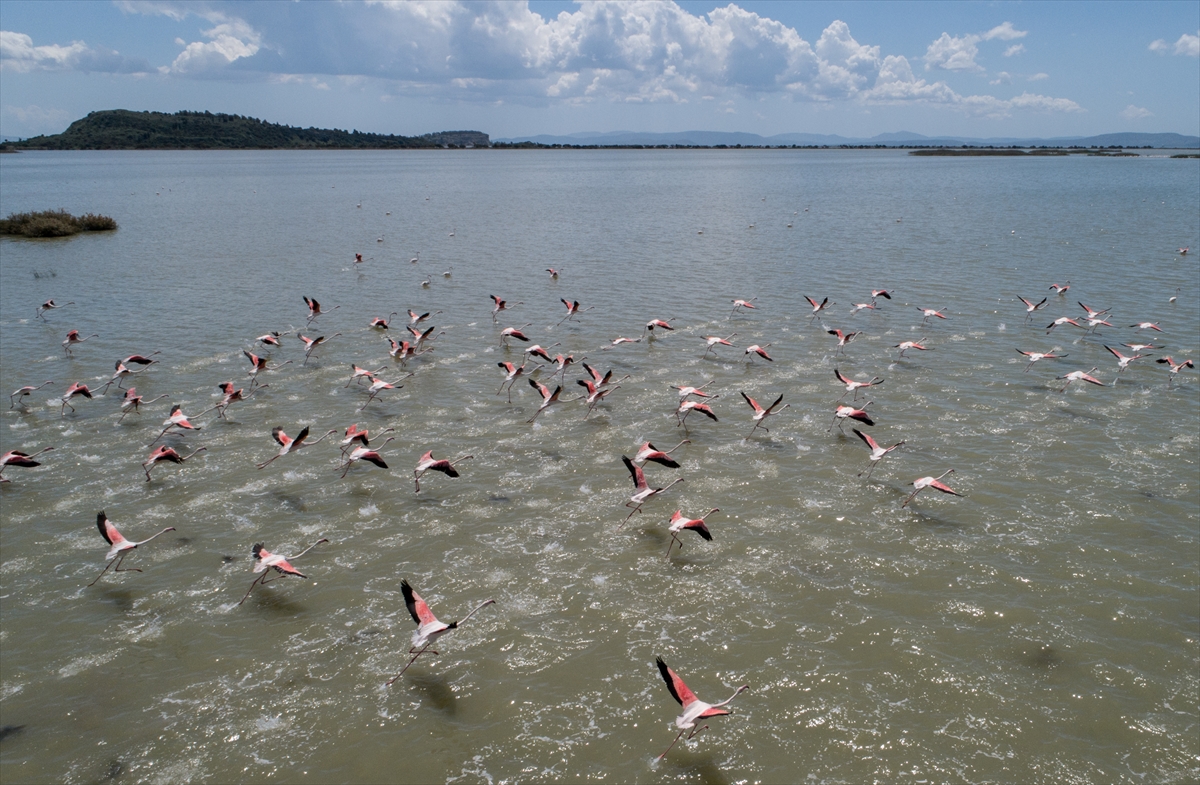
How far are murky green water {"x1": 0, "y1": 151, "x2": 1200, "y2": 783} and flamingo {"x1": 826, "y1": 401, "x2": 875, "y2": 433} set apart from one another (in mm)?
203

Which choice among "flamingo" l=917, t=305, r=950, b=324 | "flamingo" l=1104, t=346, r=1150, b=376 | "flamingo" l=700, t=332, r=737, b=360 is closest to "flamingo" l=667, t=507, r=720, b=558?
"flamingo" l=700, t=332, r=737, b=360

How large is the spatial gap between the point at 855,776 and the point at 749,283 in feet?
74.6

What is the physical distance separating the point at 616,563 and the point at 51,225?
1832 inches

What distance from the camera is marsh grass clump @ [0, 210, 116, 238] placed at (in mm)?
40656

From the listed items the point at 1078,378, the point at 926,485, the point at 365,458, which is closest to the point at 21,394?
the point at 365,458

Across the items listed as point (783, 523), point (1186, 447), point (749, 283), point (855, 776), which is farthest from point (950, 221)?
point (855, 776)

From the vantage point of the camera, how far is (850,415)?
1293cm

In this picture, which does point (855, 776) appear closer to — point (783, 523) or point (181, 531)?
point (783, 523)

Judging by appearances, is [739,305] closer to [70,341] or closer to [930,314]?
[930,314]

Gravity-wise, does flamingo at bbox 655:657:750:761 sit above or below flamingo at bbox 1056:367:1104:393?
below

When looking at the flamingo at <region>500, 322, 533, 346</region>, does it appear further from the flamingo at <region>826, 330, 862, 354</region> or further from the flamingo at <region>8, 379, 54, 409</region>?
the flamingo at <region>8, 379, 54, 409</region>

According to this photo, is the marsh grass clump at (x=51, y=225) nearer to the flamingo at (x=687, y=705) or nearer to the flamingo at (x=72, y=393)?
the flamingo at (x=72, y=393)

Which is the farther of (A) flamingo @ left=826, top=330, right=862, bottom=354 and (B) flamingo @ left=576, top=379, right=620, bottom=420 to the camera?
(A) flamingo @ left=826, top=330, right=862, bottom=354

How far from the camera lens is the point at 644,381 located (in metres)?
17.1
